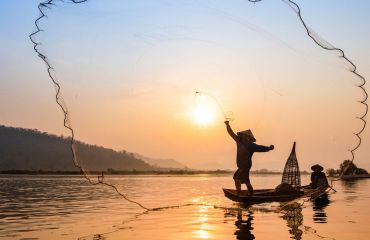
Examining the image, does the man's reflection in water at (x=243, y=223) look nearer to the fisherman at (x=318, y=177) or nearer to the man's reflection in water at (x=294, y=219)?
the man's reflection in water at (x=294, y=219)

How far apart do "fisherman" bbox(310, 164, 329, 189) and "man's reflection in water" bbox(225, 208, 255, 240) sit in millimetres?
11020

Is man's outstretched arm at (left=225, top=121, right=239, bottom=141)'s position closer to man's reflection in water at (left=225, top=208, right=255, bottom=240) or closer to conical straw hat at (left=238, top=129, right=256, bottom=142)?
conical straw hat at (left=238, top=129, right=256, bottom=142)

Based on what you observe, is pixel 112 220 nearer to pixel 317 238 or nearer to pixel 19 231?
pixel 19 231

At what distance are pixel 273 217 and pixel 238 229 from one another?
3989 millimetres

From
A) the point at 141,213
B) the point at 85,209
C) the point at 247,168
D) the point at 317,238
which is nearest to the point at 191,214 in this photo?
the point at 141,213

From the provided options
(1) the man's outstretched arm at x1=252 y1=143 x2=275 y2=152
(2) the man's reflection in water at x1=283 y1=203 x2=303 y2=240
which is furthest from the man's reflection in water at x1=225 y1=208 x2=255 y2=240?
(1) the man's outstretched arm at x1=252 y1=143 x2=275 y2=152

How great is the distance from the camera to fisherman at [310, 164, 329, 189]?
33688 mm

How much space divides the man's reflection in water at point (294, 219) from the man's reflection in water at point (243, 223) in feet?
4.41

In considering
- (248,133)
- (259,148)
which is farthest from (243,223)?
(248,133)

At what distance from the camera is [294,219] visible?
20156 millimetres

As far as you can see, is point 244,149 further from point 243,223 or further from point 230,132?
point 243,223

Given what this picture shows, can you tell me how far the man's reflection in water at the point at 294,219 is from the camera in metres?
16.1

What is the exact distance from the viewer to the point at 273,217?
20.5 meters

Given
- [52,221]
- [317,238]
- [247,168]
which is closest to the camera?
[317,238]
